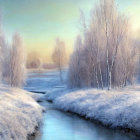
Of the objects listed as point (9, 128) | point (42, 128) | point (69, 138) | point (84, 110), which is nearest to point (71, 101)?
point (84, 110)

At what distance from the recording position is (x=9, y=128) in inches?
443

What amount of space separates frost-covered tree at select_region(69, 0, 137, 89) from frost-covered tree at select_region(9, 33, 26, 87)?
8.39 metres

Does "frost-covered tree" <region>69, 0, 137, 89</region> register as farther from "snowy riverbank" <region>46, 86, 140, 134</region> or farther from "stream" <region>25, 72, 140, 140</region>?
"stream" <region>25, 72, 140, 140</region>

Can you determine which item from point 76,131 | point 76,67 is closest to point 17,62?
point 76,67

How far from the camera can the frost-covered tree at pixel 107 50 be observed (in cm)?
2917

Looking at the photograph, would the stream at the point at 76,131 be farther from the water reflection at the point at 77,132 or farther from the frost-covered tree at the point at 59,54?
the frost-covered tree at the point at 59,54

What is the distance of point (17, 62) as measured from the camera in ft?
139

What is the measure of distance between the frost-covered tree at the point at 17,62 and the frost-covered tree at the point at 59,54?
28515 mm

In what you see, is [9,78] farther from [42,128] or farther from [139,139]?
[139,139]

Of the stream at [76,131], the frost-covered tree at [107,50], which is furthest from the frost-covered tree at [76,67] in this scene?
the stream at [76,131]

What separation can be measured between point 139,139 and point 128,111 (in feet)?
11.0

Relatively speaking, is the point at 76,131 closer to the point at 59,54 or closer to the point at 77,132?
the point at 77,132

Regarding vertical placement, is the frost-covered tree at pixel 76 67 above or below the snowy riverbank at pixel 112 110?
above

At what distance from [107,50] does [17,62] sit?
19.1 m
